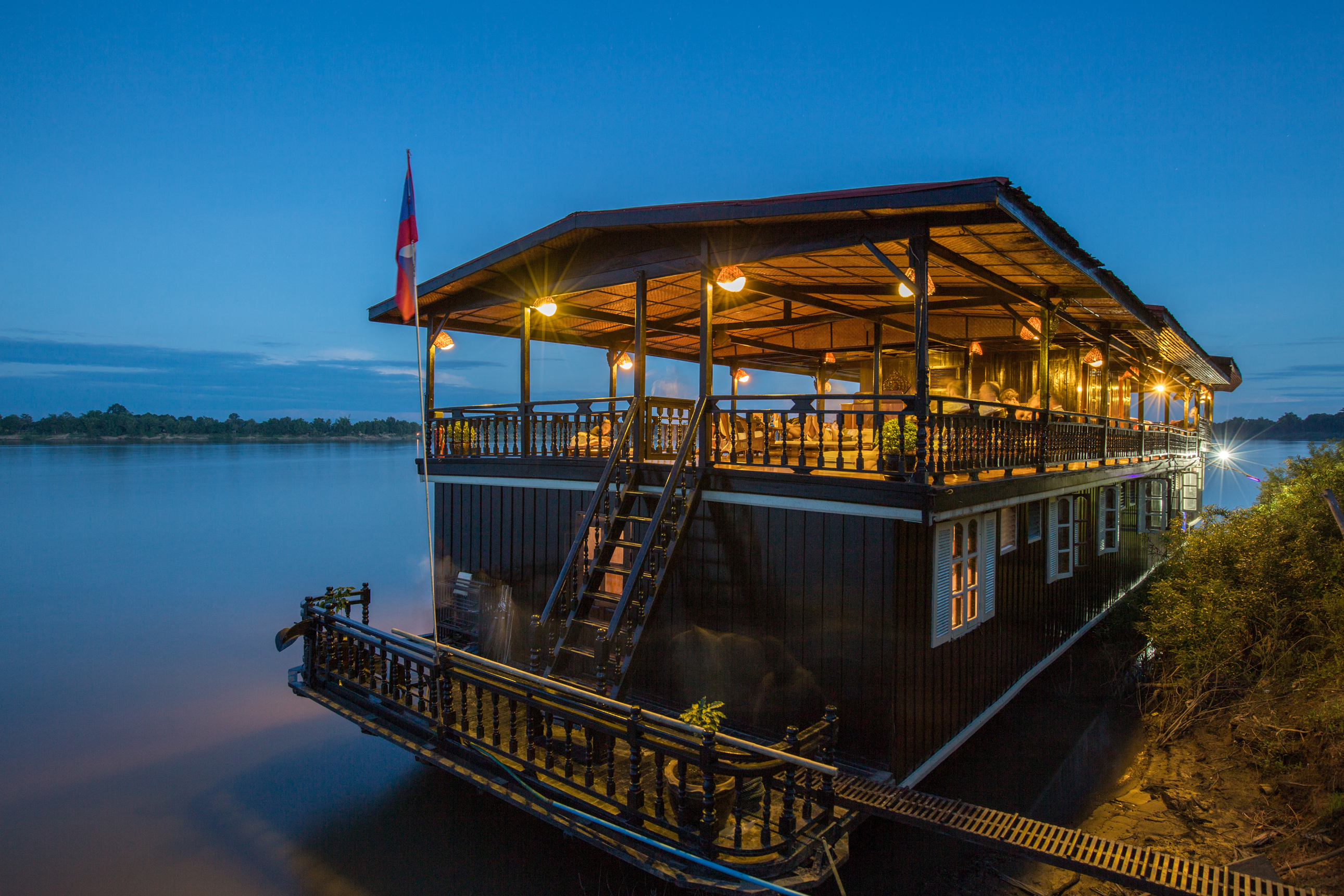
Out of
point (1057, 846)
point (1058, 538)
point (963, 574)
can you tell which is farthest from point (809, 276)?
point (1057, 846)

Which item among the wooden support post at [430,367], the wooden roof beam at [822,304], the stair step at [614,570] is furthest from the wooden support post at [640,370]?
the wooden support post at [430,367]

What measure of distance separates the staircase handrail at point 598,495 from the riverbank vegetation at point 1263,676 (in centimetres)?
722

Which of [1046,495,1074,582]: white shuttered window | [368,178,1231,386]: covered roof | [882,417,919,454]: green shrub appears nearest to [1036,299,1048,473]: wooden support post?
[368,178,1231,386]: covered roof

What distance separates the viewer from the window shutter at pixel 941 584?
21.5 ft

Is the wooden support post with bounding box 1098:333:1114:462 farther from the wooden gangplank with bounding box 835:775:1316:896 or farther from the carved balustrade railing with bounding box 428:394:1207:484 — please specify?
the wooden gangplank with bounding box 835:775:1316:896

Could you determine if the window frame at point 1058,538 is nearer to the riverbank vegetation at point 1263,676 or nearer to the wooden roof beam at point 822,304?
the riverbank vegetation at point 1263,676

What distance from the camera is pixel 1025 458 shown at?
29.4 ft

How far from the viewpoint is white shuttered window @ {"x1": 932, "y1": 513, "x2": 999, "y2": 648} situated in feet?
21.8

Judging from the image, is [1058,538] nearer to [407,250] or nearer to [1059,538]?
[1059,538]

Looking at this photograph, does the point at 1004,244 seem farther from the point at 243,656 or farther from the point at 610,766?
the point at 243,656

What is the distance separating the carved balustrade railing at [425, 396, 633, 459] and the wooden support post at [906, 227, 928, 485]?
3.68 meters

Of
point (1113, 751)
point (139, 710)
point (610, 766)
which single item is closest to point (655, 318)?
point (610, 766)

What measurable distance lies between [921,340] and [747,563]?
288 centimetres

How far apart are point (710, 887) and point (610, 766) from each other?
119 centimetres
